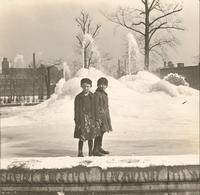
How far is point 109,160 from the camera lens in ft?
6.70

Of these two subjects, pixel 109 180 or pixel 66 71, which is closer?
pixel 109 180

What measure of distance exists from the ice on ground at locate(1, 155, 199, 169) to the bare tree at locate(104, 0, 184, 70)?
0.43 metres

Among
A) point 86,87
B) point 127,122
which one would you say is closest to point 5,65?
point 86,87

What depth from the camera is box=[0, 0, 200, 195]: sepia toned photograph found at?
211 cm

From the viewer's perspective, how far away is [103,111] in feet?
7.00

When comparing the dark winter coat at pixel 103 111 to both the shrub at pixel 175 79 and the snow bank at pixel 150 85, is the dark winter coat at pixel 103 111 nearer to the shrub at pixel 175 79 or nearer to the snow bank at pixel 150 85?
the snow bank at pixel 150 85

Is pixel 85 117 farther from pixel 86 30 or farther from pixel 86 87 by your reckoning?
pixel 86 30

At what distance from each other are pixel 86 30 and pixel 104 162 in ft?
2.01

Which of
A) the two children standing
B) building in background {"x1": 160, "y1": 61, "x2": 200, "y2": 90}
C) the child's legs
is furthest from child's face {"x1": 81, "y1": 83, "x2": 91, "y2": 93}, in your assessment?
building in background {"x1": 160, "y1": 61, "x2": 200, "y2": 90}

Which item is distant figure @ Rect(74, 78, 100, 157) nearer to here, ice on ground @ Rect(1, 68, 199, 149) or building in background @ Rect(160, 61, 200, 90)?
ice on ground @ Rect(1, 68, 199, 149)

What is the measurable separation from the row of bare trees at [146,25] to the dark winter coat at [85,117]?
16 cm

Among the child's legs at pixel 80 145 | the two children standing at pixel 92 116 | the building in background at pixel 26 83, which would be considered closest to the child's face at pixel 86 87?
the two children standing at pixel 92 116

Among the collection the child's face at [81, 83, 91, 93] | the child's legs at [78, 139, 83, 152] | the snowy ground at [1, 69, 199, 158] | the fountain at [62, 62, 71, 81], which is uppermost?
the fountain at [62, 62, 71, 81]

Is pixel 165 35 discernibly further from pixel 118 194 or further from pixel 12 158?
pixel 12 158
